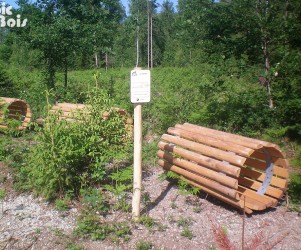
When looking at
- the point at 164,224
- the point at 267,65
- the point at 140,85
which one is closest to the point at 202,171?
the point at 164,224

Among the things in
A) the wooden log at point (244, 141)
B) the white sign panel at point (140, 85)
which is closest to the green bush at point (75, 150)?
the white sign panel at point (140, 85)

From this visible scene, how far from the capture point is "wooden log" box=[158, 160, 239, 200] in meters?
3.83

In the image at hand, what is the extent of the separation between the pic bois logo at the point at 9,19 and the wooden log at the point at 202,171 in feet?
22.8

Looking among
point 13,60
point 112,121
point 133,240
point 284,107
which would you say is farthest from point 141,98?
point 13,60

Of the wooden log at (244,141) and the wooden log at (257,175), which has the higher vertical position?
the wooden log at (244,141)

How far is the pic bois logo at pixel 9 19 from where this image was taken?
31.9 feet

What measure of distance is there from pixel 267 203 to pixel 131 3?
54299 mm

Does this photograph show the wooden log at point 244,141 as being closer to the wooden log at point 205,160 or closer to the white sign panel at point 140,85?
the wooden log at point 205,160

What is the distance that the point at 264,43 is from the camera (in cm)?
659

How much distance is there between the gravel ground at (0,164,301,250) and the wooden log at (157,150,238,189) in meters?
0.39

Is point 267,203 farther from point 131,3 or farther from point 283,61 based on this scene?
point 131,3

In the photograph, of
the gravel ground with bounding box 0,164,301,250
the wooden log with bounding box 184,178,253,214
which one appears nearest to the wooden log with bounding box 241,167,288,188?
the gravel ground with bounding box 0,164,301,250

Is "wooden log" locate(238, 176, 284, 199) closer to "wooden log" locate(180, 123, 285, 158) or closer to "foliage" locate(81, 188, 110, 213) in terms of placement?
"wooden log" locate(180, 123, 285, 158)

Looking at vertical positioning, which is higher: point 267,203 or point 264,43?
point 264,43
